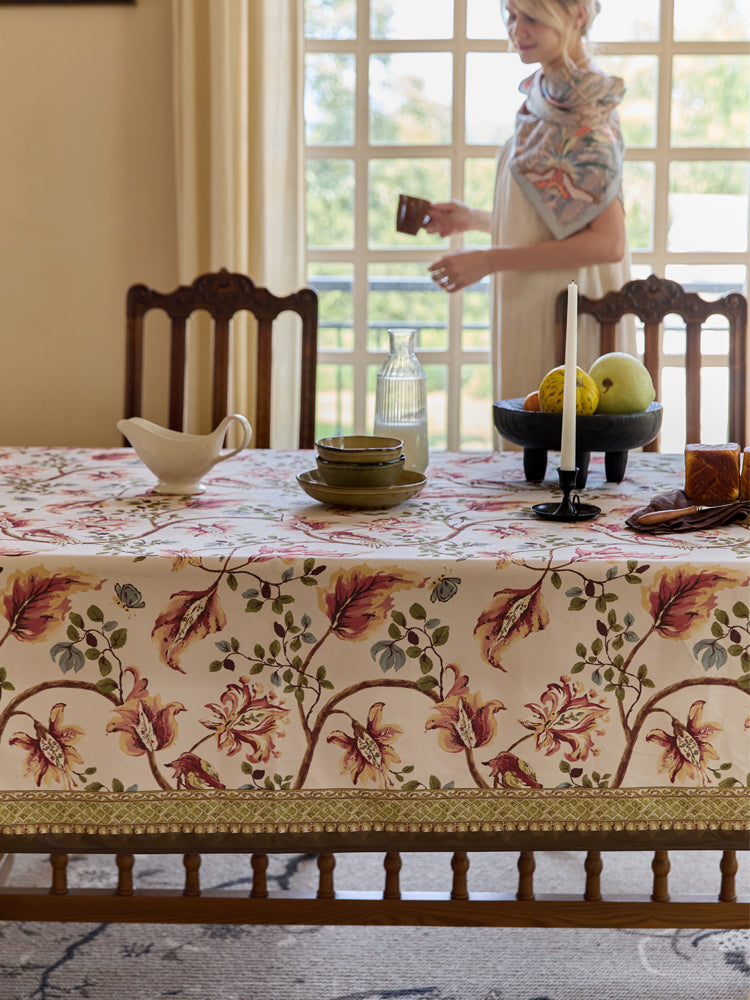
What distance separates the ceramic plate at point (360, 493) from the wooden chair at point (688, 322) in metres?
0.94

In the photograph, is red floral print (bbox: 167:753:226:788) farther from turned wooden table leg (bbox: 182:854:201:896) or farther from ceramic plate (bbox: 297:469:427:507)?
ceramic plate (bbox: 297:469:427:507)

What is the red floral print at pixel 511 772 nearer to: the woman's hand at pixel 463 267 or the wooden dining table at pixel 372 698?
the wooden dining table at pixel 372 698

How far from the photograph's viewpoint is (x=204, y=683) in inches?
44.5

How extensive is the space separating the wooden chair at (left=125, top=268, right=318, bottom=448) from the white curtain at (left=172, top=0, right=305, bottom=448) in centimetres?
62

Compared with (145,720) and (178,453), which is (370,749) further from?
(178,453)

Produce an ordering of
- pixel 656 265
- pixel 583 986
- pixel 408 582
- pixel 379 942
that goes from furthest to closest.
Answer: pixel 656 265 < pixel 379 942 < pixel 583 986 < pixel 408 582

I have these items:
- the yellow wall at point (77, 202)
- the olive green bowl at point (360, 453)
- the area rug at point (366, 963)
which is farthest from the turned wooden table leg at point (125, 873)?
the yellow wall at point (77, 202)

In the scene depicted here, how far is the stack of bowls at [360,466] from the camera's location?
1375 mm

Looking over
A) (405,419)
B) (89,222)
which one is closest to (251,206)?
(89,222)

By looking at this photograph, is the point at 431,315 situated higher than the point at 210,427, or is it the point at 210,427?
the point at 431,315

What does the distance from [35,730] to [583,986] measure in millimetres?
889

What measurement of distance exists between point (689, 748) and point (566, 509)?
33 centimetres

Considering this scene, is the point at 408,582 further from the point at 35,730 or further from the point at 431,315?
the point at 431,315

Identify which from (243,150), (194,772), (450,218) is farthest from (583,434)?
(243,150)
